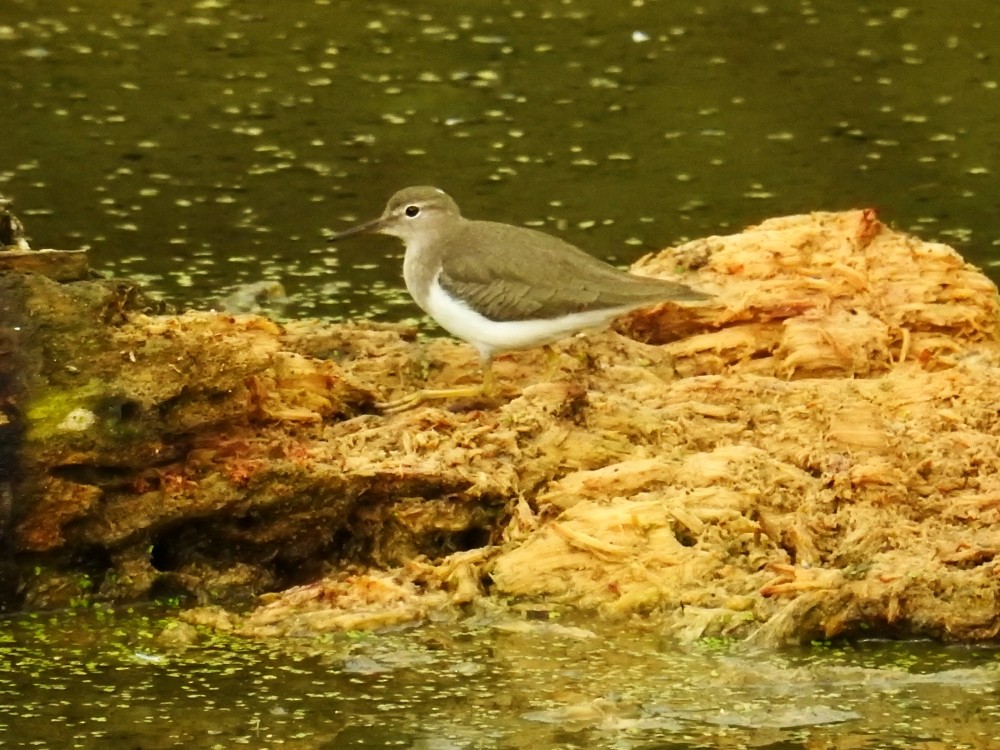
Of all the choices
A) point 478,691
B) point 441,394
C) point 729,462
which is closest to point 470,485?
point 441,394

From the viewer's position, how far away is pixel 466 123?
41.2 feet

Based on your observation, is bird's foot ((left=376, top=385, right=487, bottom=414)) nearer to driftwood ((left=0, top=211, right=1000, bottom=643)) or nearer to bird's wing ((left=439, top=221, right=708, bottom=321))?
driftwood ((left=0, top=211, right=1000, bottom=643))

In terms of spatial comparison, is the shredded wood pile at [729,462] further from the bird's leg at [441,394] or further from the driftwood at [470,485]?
the bird's leg at [441,394]

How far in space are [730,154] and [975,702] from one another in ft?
22.9

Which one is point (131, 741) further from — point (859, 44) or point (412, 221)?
point (859, 44)

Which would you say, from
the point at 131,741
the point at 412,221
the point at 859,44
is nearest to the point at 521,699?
the point at 131,741

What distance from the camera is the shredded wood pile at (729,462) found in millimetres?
6152

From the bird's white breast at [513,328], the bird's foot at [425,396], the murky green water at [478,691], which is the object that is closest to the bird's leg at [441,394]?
the bird's foot at [425,396]

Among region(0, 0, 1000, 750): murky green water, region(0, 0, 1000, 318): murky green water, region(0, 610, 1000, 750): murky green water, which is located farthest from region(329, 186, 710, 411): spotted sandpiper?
region(0, 0, 1000, 318): murky green water

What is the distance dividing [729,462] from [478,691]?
141cm

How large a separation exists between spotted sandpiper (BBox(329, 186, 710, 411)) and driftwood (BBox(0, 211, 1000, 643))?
20 centimetres

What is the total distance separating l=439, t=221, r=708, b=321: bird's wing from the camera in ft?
23.7

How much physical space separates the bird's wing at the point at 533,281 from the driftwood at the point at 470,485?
0.28 m

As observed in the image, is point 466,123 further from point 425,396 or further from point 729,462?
point 729,462
